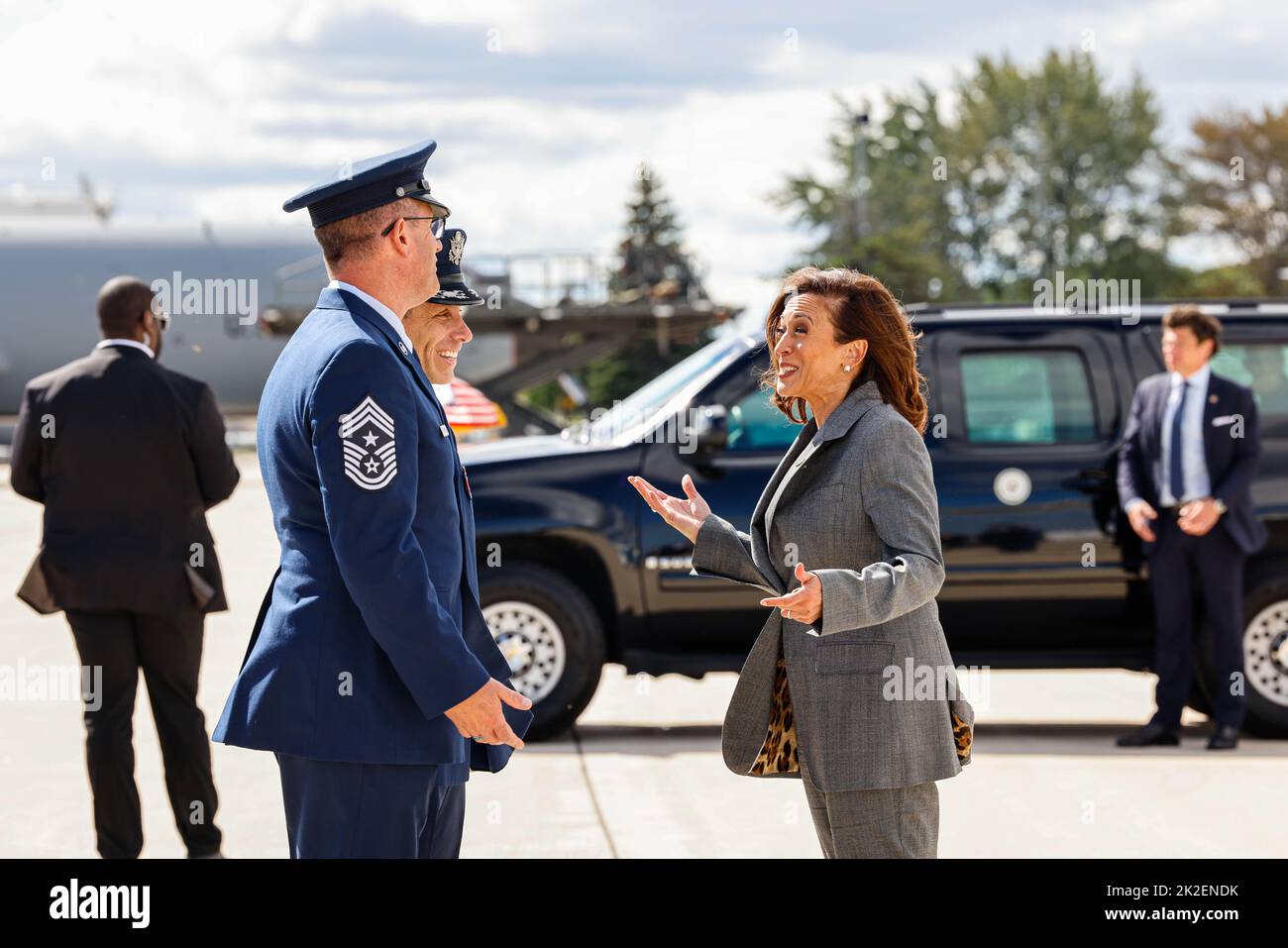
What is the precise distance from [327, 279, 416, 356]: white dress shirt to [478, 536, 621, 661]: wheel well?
4.65 meters

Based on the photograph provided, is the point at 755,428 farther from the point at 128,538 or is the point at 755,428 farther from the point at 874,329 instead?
the point at 874,329

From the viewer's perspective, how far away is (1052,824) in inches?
242

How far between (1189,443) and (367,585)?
5.45 metres

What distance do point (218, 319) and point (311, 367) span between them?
31.5 m

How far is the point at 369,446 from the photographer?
294 centimetres

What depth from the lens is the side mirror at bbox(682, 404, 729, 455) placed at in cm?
730

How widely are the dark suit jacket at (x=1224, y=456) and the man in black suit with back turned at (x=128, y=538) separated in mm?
4240

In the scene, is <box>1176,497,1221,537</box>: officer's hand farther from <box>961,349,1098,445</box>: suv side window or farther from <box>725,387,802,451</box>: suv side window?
<box>725,387,802,451</box>: suv side window

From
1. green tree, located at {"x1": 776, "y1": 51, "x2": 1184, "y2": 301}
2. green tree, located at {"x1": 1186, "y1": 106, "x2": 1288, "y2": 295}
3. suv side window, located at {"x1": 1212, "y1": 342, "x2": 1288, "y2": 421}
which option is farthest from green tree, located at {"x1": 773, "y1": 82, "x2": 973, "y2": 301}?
suv side window, located at {"x1": 1212, "y1": 342, "x2": 1288, "y2": 421}

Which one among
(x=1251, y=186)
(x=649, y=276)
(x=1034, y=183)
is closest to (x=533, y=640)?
(x=649, y=276)

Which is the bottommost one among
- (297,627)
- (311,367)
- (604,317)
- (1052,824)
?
(1052,824)

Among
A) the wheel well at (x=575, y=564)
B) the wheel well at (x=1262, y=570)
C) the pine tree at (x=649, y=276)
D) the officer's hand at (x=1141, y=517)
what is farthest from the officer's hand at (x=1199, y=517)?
the pine tree at (x=649, y=276)
